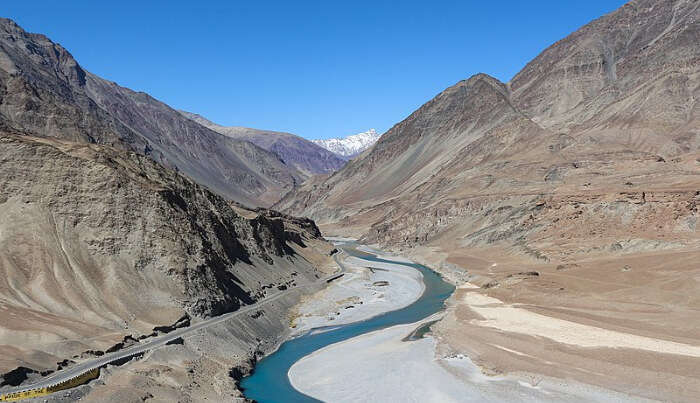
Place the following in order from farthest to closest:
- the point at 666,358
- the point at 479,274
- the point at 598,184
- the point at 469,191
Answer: the point at 469,191 < the point at 598,184 < the point at 479,274 < the point at 666,358

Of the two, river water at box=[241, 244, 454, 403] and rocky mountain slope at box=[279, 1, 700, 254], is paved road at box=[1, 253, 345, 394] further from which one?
rocky mountain slope at box=[279, 1, 700, 254]

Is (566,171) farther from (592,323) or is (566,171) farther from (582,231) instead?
(592,323)

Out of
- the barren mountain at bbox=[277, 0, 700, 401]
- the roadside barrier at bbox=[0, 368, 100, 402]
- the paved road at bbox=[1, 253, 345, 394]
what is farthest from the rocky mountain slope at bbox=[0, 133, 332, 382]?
the barren mountain at bbox=[277, 0, 700, 401]

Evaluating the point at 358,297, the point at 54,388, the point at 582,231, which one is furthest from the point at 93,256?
the point at 582,231

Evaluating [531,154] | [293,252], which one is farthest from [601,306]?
[531,154]

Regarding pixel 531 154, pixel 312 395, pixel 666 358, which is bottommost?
pixel 666 358

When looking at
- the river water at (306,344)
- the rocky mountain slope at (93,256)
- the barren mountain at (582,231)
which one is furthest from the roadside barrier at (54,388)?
the barren mountain at (582,231)

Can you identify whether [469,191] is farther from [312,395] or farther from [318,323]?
[312,395]
